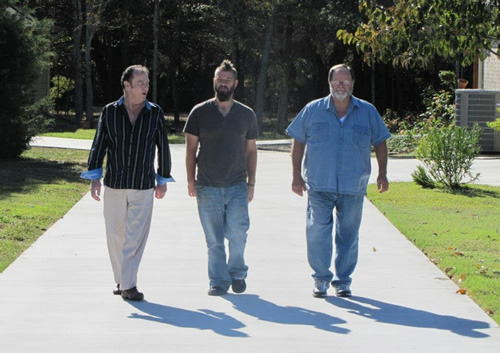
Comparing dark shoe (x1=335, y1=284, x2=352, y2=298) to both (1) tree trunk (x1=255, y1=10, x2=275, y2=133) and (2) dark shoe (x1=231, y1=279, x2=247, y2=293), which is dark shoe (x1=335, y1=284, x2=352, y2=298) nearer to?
(2) dark shoe (x1=231, y1=279, x2=247, y2=293)

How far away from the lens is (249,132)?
26.1ft

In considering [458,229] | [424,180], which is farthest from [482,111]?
[458,229]

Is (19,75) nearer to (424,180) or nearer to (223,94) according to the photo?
(424,180)

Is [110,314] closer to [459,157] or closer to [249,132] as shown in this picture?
[249,132]

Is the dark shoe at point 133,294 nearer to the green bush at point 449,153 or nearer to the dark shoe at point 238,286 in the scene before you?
the dark shoe at point 238,286

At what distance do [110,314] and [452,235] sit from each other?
503cm

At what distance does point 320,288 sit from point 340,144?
110 cm

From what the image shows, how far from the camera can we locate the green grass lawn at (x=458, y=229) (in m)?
8.42

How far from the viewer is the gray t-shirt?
25.8ft

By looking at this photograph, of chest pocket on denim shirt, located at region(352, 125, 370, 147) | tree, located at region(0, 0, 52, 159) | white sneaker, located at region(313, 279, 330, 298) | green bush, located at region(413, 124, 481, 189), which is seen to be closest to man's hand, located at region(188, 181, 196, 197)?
white sneaker, located at region(313, 279, 330, 298)

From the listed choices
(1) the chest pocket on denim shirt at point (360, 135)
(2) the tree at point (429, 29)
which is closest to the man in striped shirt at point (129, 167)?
(1) the chest pocket on denim shirt at point (360, 135)

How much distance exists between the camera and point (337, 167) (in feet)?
25.7

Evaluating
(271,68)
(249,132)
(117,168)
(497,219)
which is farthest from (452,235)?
(271,68)

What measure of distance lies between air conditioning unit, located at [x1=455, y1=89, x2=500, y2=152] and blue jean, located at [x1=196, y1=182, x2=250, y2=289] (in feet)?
50.4
